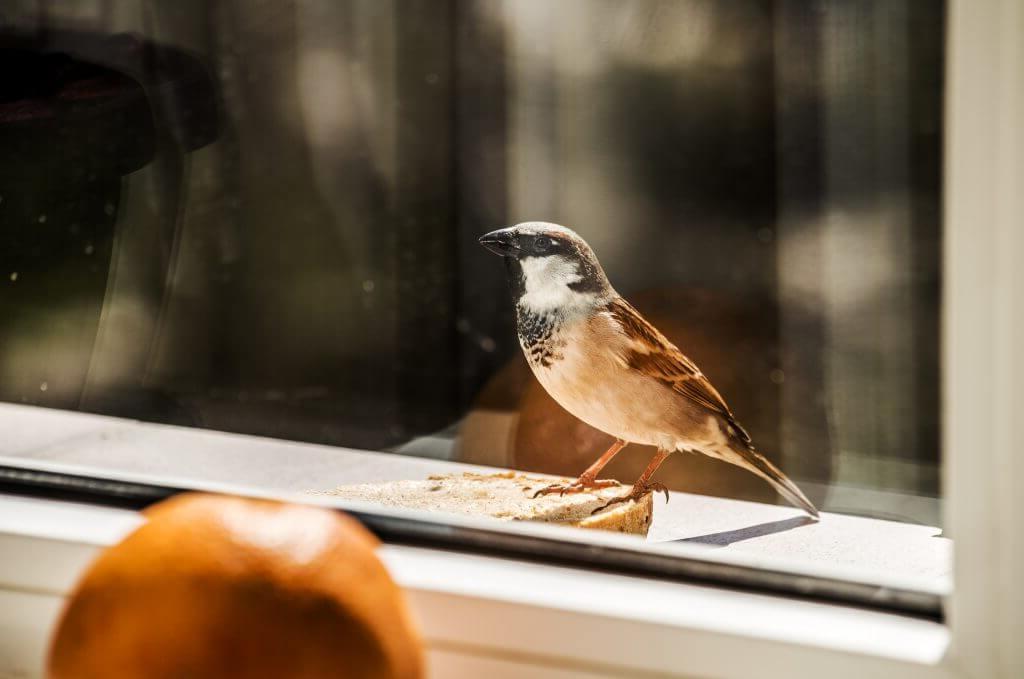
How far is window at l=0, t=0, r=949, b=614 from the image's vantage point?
0.56m

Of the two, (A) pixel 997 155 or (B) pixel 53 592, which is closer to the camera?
(A) pixel 997 155

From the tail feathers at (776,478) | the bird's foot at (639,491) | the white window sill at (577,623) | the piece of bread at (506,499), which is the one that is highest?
the tail feathers at (776,478)

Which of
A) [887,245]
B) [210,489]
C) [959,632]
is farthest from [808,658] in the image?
[210,489]

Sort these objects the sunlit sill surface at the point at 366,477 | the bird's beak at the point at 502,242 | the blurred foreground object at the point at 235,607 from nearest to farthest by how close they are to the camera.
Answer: the blurred foreground object at the point at 235,607, the sunlit sill surface at the point at 366,477, the bird's beak at the point at 502,242

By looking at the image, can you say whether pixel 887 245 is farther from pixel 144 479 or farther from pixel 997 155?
pixel 144 479

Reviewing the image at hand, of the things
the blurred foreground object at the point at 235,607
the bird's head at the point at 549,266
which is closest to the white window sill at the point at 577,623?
the blurred foreground object at the point at 235,607

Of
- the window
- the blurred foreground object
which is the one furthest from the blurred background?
the blurred foreground object

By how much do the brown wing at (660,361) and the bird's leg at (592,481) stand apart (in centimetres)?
6

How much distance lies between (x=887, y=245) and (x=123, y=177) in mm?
Answer: 695

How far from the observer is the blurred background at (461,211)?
56cm

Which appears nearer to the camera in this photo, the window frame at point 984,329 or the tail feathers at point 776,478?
the window frame at point 984,329

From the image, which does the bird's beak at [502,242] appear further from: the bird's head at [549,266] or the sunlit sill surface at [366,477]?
the sunlit sill surface at [366,477]

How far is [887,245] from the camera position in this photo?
552 millimetres

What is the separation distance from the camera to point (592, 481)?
0.65 m
